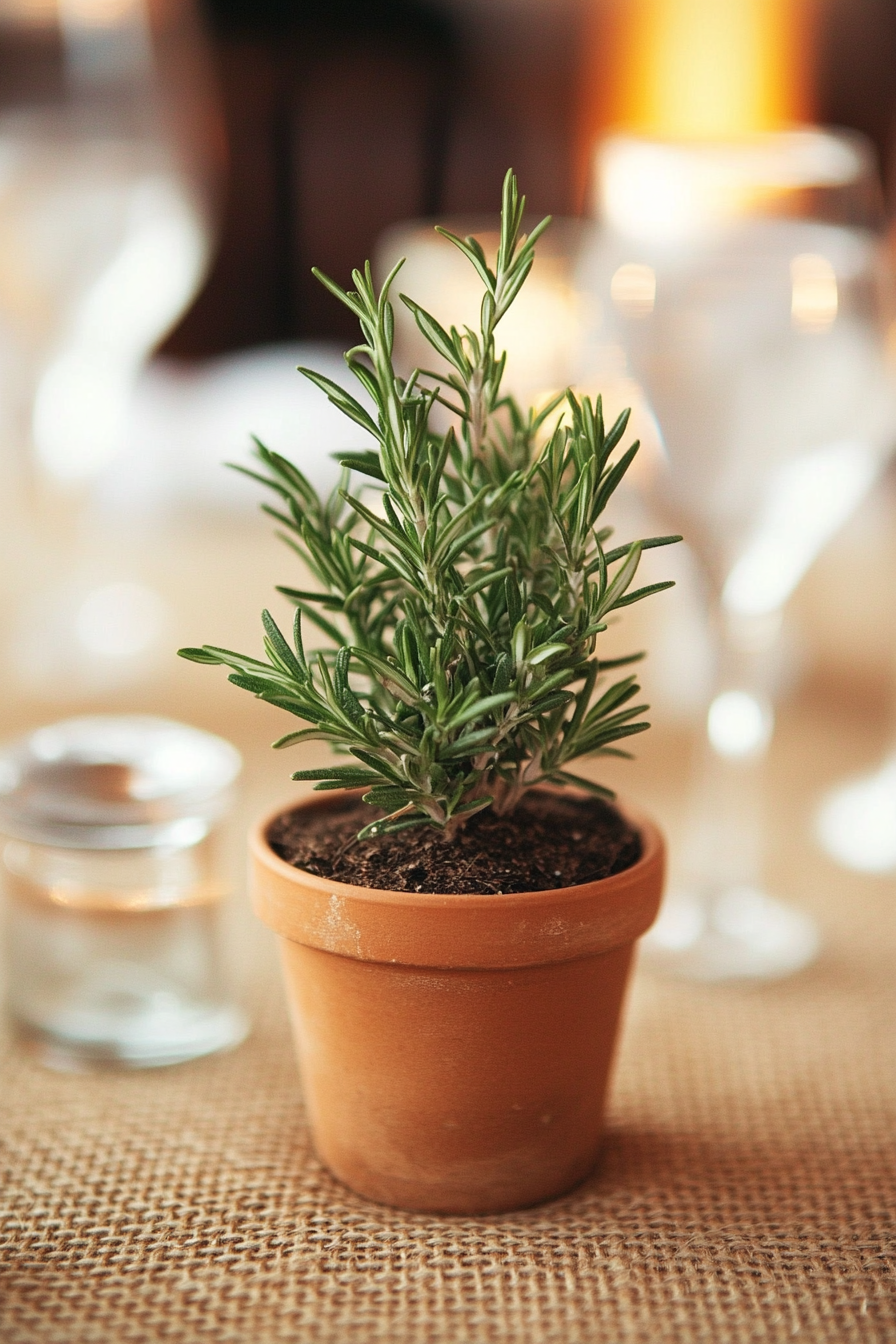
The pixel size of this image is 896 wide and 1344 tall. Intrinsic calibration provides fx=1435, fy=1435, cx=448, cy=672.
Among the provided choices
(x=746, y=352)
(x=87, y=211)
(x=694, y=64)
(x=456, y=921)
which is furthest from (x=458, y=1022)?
(x=694, y=64)

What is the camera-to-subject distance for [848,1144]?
330mm

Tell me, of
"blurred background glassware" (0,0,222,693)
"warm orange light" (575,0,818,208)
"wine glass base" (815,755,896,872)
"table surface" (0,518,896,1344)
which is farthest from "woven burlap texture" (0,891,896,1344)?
"warm orange light" (575,0,818,208)

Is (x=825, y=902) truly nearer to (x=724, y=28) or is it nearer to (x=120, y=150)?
(x=120, y=150)

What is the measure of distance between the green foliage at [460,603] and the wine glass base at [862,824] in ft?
0.86

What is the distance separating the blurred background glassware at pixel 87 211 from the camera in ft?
2.52

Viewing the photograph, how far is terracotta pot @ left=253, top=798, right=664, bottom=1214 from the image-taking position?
28 cm

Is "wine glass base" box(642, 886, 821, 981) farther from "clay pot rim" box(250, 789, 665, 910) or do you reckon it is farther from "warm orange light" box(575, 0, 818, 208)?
"warm orange light" box(575, 0, 818, 208)

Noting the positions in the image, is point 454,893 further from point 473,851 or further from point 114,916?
point 114,916

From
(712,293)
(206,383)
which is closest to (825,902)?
(712,293)

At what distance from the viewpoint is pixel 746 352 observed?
430 mm

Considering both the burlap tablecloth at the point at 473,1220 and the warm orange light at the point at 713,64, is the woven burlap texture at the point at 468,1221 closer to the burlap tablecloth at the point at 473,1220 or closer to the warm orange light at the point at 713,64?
the burlap tablecloth at the point at 473,1220

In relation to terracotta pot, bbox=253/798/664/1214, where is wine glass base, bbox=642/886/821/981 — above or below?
below

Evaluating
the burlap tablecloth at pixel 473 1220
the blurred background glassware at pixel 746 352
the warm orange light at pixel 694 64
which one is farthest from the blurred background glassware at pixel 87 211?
the warm orange light at pixel 694 64

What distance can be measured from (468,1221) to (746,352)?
0.26 metres
